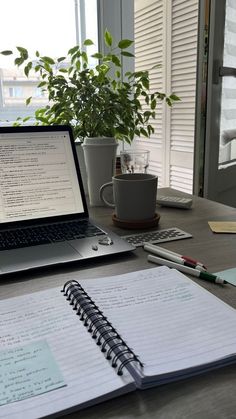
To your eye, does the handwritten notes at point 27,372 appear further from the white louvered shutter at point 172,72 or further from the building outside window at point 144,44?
the white louvered shutter at point 172,72

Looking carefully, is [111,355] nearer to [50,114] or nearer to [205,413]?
[205,413]

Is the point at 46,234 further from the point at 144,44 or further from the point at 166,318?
the point at 144,44

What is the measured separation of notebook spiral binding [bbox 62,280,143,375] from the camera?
0.39 metres

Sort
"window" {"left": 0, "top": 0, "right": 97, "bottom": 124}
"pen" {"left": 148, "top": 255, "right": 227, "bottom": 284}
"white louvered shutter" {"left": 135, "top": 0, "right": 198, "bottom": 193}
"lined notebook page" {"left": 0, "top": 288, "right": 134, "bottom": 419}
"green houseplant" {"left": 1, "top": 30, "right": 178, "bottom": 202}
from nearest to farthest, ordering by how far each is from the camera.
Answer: "lined notebook page" {"left": 0, "top": 288, "right": 134, "bottom": 419}
"pen" {"left": 148, "top": 255, "right": 227, "bottom": 284}
"green houseplant" {"left": 1, "top": 30, "right": 178, "bottom": 202}
"window" {"left": 0, "top": 0, "right": 97, "bottom": 124}
"white louvered shutter" {"left": 135, "top": 0, "right": 198, "bottom": 193}

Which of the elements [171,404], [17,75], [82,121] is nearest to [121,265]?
[171,404]

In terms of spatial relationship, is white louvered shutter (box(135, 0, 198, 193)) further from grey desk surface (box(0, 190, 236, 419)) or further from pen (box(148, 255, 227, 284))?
pen (box(148, 255, 227, 284))

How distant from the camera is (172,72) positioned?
215cm

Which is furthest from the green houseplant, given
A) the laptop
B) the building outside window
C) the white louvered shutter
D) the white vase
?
the white louvered shutter

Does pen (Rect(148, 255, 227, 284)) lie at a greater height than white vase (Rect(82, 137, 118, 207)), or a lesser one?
lesser

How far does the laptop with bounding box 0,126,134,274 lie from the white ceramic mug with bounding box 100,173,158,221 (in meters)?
0.08

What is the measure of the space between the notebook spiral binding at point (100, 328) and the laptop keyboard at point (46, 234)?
22 centimetres

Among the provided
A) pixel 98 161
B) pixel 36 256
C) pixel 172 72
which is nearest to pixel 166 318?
pixel 36 256

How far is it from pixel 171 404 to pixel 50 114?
36.9 inches

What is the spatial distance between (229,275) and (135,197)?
0.30m
